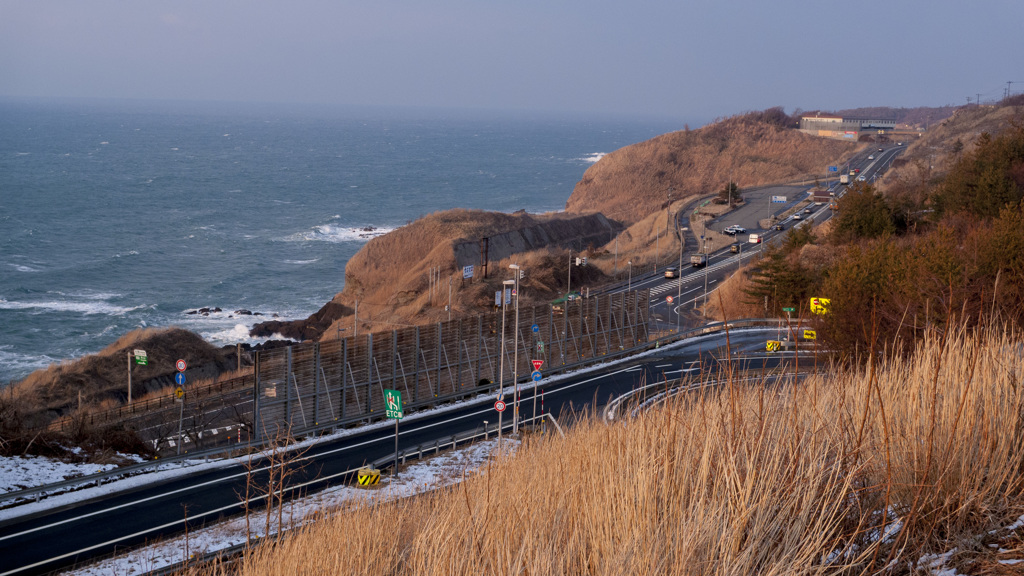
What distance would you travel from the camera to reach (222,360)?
5403 centimetres

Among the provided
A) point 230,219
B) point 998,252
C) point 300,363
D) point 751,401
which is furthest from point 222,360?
point 230,219

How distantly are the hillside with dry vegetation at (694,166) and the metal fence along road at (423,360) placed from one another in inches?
3847

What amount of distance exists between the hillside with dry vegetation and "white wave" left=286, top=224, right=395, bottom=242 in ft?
130

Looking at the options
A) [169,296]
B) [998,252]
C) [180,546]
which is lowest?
[169,296]

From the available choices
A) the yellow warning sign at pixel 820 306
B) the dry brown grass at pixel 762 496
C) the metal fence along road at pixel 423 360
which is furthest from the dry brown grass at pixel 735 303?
the dry brown grass at pixel 762 496

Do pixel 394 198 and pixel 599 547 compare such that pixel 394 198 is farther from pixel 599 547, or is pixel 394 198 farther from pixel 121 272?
pixel 599 547

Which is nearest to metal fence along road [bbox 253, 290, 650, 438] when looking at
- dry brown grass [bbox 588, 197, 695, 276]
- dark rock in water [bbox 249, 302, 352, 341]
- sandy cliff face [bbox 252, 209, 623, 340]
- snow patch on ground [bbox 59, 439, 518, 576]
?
snow patch on ground [bbox 59, 439, 518, 576]

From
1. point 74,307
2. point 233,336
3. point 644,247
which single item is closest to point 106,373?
point 233,336

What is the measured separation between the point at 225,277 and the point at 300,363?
65949mm

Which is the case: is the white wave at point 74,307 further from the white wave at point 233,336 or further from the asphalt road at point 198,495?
the asphalt road at point 198,495

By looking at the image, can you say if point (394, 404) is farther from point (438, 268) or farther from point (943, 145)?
point (943, 145)

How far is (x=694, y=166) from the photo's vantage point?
161875mm

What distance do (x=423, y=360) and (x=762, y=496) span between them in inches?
1086

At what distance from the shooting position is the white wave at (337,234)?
11538cm
